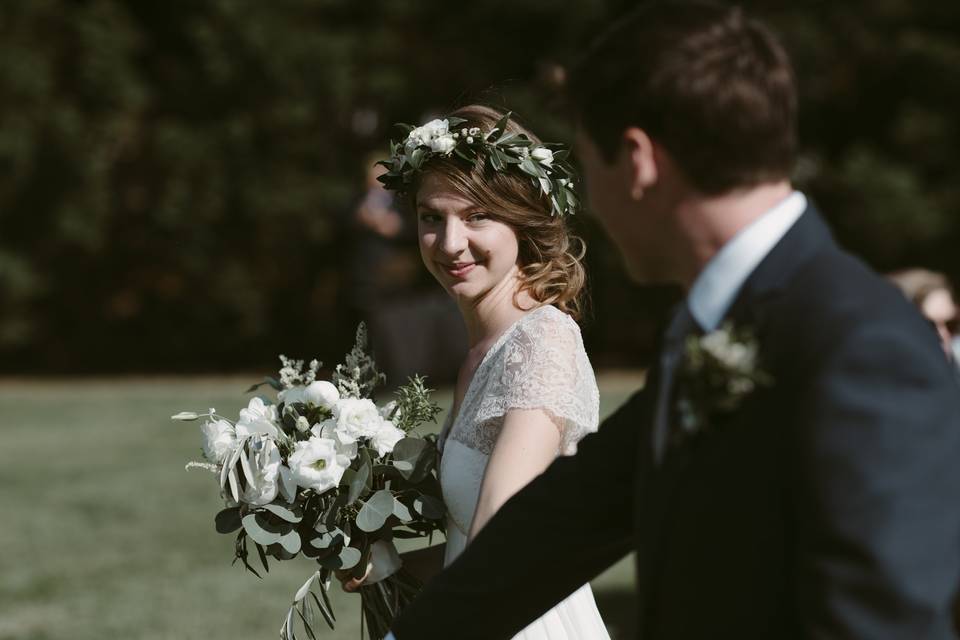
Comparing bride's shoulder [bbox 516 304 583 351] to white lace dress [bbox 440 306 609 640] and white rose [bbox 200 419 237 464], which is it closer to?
white lace dress [bbox 440 306 609 640]

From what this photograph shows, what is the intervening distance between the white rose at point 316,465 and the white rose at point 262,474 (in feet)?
0.16

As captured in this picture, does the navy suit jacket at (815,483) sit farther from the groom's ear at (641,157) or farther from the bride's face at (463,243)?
the bride's face at (463,243)

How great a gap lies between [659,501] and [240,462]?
165 cm

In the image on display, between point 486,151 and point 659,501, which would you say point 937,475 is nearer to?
point 659,501

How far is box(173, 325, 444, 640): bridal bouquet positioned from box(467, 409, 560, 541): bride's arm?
367 millimetres

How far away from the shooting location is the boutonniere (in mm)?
1731

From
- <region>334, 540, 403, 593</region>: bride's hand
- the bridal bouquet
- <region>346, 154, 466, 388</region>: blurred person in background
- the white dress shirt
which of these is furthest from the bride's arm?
<region>346, 154, 466, 388</region>: blurred person in background

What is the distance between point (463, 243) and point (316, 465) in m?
0.67

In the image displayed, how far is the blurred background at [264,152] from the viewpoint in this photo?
915 inches

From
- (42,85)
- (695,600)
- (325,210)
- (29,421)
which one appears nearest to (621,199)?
(695,600)

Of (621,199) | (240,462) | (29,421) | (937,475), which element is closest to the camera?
(937,475)

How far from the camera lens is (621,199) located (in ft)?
6.23

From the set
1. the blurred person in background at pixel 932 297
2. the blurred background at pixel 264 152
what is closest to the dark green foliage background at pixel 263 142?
the blurred background at pixel 264 152

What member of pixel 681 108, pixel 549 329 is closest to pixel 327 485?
pixel 549 329
